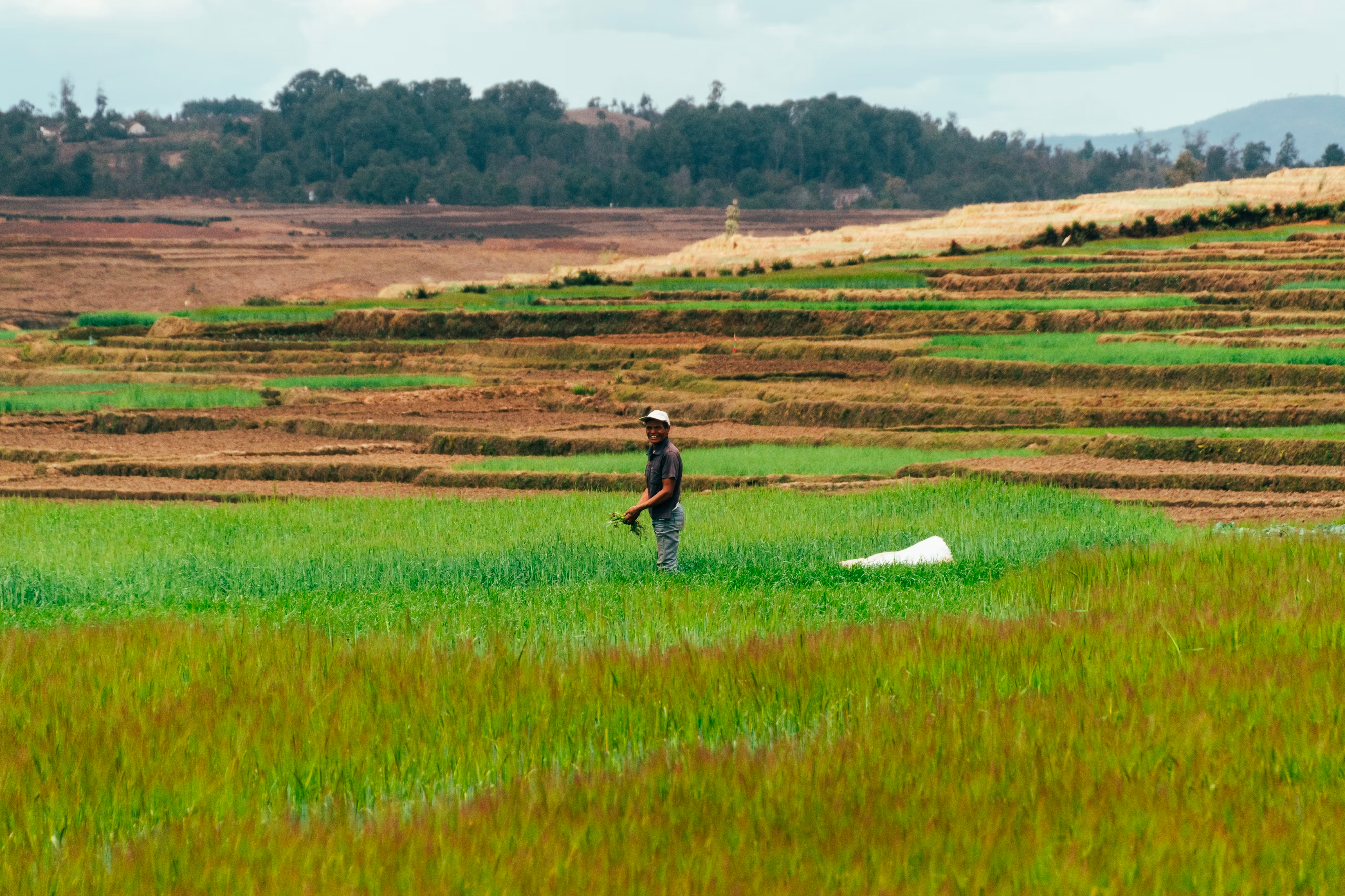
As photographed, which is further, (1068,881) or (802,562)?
(802,562)

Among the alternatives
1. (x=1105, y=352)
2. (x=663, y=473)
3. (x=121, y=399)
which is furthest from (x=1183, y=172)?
(x=663, y=473)

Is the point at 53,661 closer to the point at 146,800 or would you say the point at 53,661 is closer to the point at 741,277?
the point at 146,800

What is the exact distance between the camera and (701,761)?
167 inches

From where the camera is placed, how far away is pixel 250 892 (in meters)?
3.20

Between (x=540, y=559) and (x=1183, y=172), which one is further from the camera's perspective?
(x=1183, y=172)

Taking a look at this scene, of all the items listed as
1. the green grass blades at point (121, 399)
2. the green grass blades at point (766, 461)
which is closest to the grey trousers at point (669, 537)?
the green grass blades at point (766, 461)

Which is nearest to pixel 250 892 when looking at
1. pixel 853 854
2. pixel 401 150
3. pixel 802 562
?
pixel 853 854

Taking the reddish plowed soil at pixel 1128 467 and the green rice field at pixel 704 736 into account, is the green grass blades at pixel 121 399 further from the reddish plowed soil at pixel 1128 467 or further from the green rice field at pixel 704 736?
the green rice field at pixel 704 736

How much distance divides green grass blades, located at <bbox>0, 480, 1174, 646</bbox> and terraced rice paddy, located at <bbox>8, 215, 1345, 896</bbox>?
7cm

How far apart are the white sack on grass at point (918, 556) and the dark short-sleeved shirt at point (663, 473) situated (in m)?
1.60

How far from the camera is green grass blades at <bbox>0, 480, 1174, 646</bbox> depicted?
767 cm

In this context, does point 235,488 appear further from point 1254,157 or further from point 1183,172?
point 1254,157

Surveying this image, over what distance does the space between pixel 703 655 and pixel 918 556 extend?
5.20m

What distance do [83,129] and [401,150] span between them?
118ft
